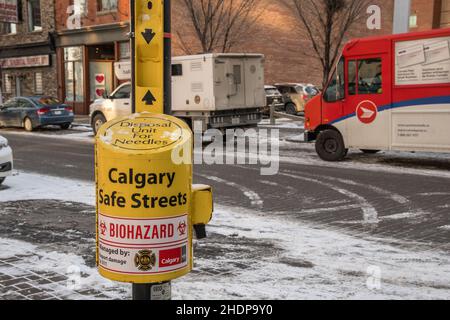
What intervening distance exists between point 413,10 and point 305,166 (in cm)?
2177

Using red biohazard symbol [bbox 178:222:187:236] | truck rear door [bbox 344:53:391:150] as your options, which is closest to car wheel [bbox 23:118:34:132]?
truck rear door [bbox 344:53:391:150]

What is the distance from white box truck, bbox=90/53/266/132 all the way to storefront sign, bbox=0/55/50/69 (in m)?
19.2

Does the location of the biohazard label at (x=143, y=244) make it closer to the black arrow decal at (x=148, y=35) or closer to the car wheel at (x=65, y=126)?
the black arrow decal at (x=148, y=35)

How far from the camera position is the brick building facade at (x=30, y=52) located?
35125 mm

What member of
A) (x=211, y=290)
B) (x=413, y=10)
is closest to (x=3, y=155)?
(x=211, y=290)

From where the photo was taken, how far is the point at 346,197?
31.8ft

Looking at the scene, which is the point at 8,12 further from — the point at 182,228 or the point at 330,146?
the point at 182,228

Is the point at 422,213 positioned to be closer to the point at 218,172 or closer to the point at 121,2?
the point at 218,172

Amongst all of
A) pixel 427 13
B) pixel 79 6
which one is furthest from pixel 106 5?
pixel 427 13

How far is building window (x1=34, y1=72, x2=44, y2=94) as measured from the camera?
36.4 m

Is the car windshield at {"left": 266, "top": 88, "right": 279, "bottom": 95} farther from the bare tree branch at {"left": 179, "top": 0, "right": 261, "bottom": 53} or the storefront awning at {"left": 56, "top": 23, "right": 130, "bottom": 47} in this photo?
the storefront awning at {"left": 56, "top": 23, "right": 130, "bottom": 47}

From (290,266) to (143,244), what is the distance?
2.90 meters

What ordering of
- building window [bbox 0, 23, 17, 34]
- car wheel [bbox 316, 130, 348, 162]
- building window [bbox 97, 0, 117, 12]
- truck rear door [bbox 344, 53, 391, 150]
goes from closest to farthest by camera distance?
truck rear door [bbox 344, 53, 391, 150] < car wheel [bbox 316, 130, 348, 162] < building window [bbox 97, 0, 117, 12] < building window [bbox 0, 23, 17, 34]

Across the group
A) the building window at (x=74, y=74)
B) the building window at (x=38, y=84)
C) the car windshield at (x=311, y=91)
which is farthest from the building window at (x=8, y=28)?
the car windshield at (x=311, y=91)
